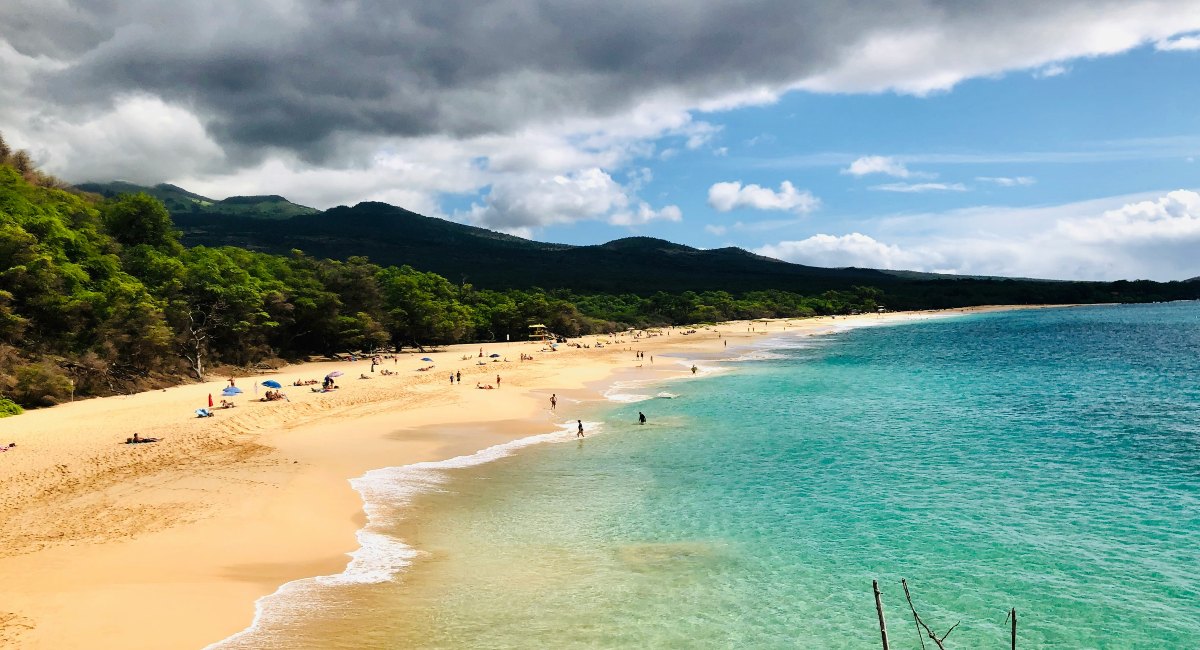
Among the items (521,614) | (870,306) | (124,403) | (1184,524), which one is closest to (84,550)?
(521,614)

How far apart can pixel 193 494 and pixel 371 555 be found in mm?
8201

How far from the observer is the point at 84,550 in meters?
15.2

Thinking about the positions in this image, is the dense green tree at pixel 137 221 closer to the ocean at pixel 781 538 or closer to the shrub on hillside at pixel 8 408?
the shrub on hillside at pixel 8 408

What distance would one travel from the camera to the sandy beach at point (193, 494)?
12.4m

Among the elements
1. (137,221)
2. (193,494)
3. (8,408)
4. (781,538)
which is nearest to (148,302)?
(8,408)

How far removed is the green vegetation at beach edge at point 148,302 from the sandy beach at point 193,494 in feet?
11.0

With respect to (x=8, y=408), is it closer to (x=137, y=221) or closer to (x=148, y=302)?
(x=148, y=302)

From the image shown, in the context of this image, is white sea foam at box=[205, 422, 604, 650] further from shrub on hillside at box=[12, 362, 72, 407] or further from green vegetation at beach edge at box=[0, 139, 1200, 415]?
green vegetation at beach edge at box=[0, 139, 1200, 415]

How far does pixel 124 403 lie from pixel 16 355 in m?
5.83

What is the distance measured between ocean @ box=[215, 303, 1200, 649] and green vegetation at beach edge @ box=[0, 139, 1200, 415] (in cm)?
2846

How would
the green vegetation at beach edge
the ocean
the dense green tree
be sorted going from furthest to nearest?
the dense green tree
the green vegetation at beach edge
the ocean

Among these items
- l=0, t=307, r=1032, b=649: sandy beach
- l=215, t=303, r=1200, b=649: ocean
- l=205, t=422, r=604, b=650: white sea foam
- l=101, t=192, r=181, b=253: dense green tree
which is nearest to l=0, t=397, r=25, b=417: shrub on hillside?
l=0, t=307, r=1032, b=649: sandy beach

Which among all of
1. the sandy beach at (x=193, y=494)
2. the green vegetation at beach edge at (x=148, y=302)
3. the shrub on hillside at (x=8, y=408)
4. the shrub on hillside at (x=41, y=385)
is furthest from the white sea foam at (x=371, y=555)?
the green vegetation at beach edge at (x=148, y=302)

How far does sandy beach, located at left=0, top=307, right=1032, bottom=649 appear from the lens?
40.8 feet
